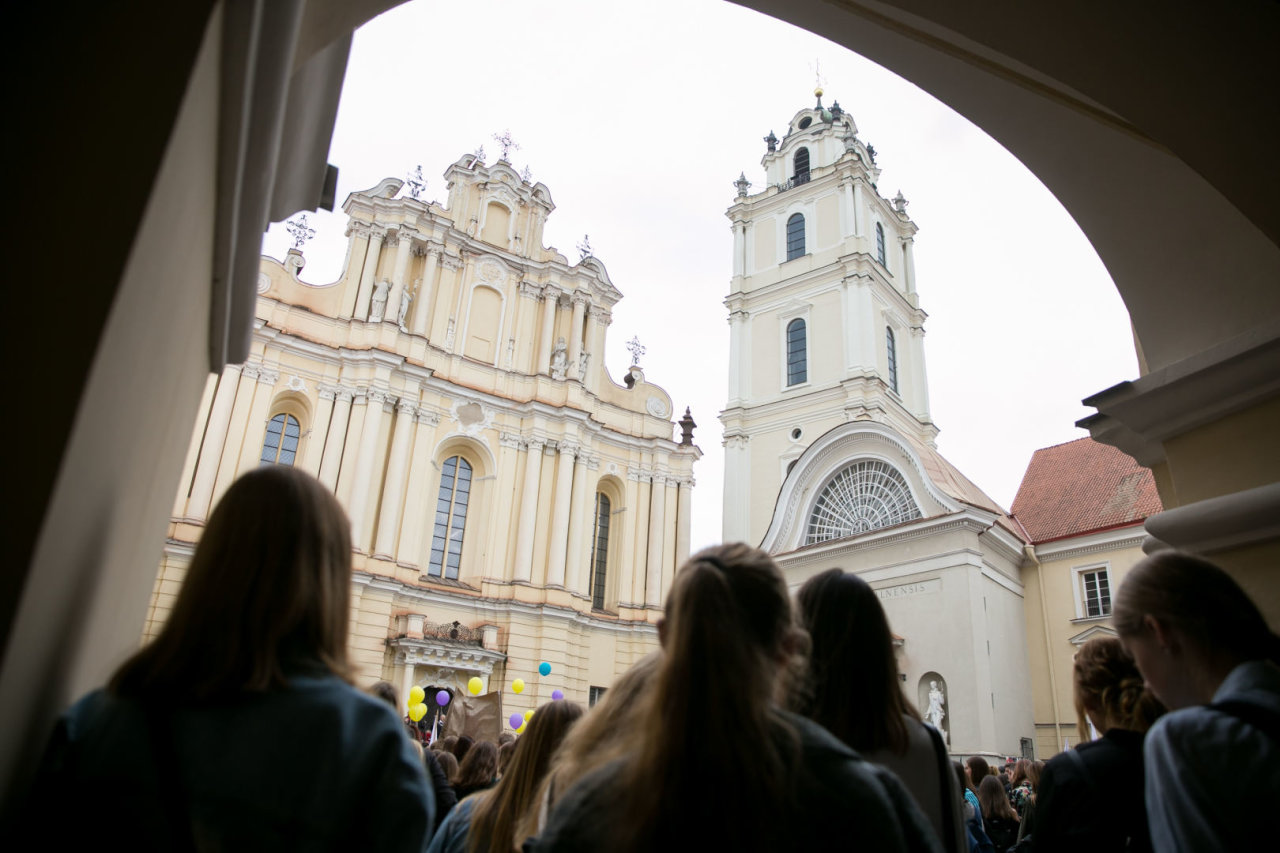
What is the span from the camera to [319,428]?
19.8m

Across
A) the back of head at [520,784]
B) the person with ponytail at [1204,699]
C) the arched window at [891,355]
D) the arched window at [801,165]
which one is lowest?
the back of head at [520,784]

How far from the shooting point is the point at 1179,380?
3297 millimetres

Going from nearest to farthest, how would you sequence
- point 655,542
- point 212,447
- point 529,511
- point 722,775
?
point 722,775
point 212,447
point 529,511
point 655,542

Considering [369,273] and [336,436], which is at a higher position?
[369,273]

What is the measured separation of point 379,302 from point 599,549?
32.0 feet

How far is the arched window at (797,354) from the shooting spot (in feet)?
92.8

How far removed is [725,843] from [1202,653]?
1410 mm

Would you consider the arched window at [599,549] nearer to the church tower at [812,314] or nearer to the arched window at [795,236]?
the church tower at [812,314]

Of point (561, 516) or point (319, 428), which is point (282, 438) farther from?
point (561, 516)

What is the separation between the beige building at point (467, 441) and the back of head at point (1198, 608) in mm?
18525

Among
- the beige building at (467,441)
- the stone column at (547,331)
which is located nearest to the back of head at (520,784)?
the beige building at (467,441)

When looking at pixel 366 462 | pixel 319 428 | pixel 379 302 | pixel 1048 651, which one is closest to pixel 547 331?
pixel 379 302

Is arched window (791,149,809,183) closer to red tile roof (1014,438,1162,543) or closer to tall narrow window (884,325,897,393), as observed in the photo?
tall narrow window (884,325,897,393)

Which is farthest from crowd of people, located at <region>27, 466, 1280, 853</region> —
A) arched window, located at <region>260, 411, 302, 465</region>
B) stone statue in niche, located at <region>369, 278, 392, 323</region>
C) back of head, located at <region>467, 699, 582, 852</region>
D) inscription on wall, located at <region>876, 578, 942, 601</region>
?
stone statue in niche, located at <region>369, 278, 392, 323</region>
